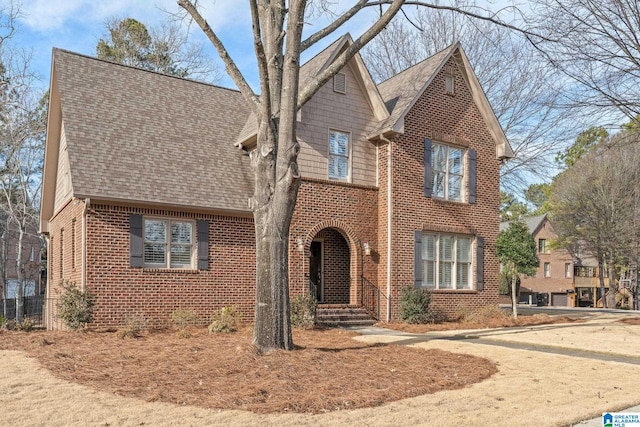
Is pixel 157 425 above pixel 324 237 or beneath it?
beneath

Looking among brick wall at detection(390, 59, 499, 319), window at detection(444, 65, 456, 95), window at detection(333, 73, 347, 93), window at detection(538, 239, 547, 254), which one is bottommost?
window at detection(538, 239, 547, 254)

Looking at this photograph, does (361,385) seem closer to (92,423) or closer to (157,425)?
(157,425)

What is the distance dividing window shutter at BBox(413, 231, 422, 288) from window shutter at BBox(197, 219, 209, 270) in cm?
607

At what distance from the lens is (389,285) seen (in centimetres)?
1611

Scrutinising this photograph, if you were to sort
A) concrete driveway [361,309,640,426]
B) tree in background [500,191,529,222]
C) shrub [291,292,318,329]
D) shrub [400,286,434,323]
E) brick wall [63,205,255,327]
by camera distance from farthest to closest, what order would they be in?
tree in background [500,191,529,222], shrub [400,286,434,323], shrub [291,292,318,329], brick wall [63,205,255,327], concrete driveway [361,309,640,426]

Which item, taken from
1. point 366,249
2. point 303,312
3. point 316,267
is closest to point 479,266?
point 366,249

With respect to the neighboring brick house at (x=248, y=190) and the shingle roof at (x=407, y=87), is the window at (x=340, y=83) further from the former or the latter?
the shingle roof at (x=407, y=87)

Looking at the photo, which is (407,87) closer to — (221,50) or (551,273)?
(221,50)

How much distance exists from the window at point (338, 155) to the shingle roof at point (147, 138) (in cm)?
244

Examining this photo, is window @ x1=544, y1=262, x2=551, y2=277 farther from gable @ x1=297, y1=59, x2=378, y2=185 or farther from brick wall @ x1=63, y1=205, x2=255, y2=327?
brick wall @ x1=63, y1=205, x2=255, y2=327

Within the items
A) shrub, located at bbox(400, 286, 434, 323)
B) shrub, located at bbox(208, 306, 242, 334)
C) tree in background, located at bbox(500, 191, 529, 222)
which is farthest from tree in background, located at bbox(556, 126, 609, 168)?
shrub, located at bbox(208, 306, 242, 334)

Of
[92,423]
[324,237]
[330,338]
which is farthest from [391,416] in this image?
[324,237]

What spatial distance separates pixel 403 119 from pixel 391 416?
1171 centimetres

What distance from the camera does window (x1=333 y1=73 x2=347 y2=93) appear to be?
16.5 m
